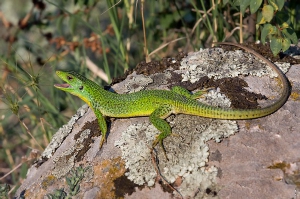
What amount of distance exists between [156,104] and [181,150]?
59 cm

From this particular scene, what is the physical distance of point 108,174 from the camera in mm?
3414

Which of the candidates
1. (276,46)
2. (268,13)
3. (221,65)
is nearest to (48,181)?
(221,65)

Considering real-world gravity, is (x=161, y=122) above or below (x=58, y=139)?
above

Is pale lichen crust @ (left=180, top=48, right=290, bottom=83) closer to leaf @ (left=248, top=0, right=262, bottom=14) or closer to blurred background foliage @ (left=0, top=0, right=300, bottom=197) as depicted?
leaf @ (left=248, top=0, right=262, bottom=14)

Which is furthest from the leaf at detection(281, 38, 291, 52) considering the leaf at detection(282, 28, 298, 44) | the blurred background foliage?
the blurred background foliage

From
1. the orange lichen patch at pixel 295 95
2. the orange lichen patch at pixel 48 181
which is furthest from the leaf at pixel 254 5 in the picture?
the orange lichen patch at pixel 48 181

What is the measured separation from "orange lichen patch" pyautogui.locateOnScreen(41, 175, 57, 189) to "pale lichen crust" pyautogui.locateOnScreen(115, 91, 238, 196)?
2.12ft

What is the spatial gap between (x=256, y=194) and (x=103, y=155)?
1.31m

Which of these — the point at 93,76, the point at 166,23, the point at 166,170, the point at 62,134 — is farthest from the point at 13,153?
the point at 166,170

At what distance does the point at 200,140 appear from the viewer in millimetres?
3385

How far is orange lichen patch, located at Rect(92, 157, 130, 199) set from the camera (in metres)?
3.28

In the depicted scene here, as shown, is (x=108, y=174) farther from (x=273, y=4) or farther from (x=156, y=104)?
(x=273, y=4)

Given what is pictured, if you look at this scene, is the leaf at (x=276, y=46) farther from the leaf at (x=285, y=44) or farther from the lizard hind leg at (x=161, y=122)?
the lizard hind leg at (x=161, y=122)

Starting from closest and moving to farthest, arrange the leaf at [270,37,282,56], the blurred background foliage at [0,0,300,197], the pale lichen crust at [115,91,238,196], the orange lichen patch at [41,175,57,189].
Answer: the pale lichen crust at [115,91,238,196]
the orange lichen patch at [41,175,57,189]
the leaf at [270,37,282,56]
the blurred background foliage at [0,0,300,197]
